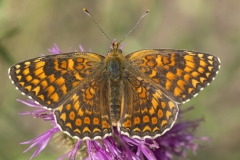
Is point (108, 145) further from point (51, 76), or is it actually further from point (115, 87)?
point (51, 76)

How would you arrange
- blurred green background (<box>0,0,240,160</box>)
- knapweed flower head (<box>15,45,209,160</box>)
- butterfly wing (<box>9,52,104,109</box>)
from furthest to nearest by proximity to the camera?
1. blurred green background (<box>0,0,240,160</box>)
2. knapweed flower head (<box>15,45,209,160</box>)
3. butterfly wing (<box>9,52,104,109</box>)

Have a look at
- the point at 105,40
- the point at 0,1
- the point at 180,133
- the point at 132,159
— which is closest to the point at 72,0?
the point at 105,40

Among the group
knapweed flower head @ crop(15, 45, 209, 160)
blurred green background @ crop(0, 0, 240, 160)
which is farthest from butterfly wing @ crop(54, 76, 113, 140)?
blurred green background @ crop(0, 0, 240, 160)

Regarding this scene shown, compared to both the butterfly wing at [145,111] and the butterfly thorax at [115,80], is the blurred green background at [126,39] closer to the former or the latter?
the butterfly thorax at [115,80]

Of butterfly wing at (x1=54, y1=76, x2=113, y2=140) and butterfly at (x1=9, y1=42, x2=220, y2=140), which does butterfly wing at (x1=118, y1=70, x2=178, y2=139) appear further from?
butterfly wing at (x1=54, y1=76, x2=113, y2=140)

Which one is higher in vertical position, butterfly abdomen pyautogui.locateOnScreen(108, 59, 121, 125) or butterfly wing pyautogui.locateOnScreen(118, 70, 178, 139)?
butterfly abdomen pyautogui.locateOnScreen(108, 59, 121, 125)

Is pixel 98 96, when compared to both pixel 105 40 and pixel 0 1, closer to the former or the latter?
pixel 0 1

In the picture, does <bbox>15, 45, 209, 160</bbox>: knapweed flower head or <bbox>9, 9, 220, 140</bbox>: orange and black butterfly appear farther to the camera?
<bbox>15, 45, 209, 160</bbox>: knapweed flower head
